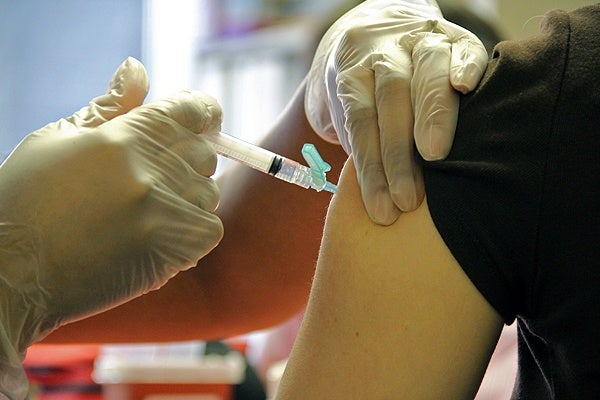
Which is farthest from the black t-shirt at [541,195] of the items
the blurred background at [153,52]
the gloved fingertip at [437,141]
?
the blurred background at [153,52]

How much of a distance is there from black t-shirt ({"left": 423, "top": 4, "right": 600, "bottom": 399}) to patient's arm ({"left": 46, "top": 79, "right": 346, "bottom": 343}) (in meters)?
0.67

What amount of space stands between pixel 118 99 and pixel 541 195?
613 millimetres

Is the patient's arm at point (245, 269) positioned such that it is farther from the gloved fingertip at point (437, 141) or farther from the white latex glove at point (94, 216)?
the gloved fingertip at point (437, 141)

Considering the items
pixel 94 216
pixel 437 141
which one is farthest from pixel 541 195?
pixel 94 216

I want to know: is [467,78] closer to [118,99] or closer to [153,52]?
[118,99]

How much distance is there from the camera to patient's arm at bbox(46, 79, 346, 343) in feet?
5.06

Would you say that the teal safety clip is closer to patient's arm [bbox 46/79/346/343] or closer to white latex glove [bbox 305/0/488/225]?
white latex glove [bbox 305/0/488/225]

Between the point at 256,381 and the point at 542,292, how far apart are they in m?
2.45

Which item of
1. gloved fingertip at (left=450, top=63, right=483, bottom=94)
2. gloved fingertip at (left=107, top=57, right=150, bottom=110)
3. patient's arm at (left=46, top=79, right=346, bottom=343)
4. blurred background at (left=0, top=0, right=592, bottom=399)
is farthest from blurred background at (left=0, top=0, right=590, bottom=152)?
gloved fingertip at (left=450, top=63, right=483, bottom=94)

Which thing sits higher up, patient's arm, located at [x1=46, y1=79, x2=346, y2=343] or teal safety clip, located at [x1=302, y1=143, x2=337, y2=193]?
teal safety clip, located at [x1=302, y1=143, x2=337, y2=193]

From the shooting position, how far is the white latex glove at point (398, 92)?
2.95ft

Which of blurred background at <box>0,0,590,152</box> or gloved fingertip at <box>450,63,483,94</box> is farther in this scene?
blurred background at <box>0,0,590,152</box>

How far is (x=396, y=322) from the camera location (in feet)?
2.89

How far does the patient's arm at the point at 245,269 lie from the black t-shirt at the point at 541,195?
2.20 ft
